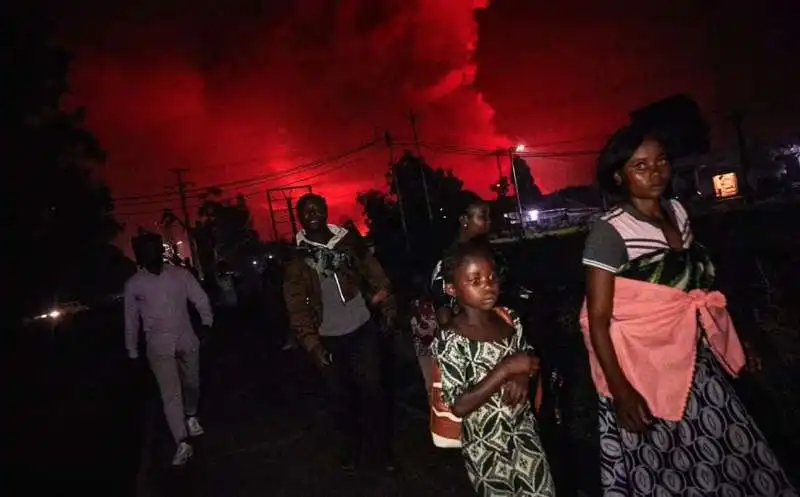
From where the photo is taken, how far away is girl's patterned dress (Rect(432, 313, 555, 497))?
8.70 feet

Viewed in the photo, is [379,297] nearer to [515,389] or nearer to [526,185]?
[515,389]

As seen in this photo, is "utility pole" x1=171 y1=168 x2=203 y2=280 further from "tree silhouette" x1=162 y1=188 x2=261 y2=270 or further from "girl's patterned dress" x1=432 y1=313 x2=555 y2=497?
"girl's patterned dress" x1=432 y1=313 x2=555 y2=497

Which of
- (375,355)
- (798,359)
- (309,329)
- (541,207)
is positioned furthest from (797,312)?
(541,207)

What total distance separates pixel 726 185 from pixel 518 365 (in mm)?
49971

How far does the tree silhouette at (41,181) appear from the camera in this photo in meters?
17.5

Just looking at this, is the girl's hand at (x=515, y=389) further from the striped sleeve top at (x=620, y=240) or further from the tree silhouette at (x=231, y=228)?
the tree silhouette at (x=231, y=228)

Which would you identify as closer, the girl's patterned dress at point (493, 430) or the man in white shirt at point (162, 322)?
the girl's patterned dress at point (493, 430)

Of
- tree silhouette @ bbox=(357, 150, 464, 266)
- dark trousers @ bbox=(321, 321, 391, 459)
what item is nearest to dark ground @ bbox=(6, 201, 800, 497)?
dark trousers @ bbox=(321, 321, 391, 459)

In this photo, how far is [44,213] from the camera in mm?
18922

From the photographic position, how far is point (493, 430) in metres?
2.70

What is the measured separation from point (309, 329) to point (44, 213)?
17978mm

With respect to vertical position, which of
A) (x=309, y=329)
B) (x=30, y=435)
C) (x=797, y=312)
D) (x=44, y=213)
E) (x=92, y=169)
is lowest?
(x=30, y=435)

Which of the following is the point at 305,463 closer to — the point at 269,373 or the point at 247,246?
the point at 269,373

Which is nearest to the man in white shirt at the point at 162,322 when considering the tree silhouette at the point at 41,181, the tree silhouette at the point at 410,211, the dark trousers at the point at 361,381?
the dark trousers at the point at 361,381
